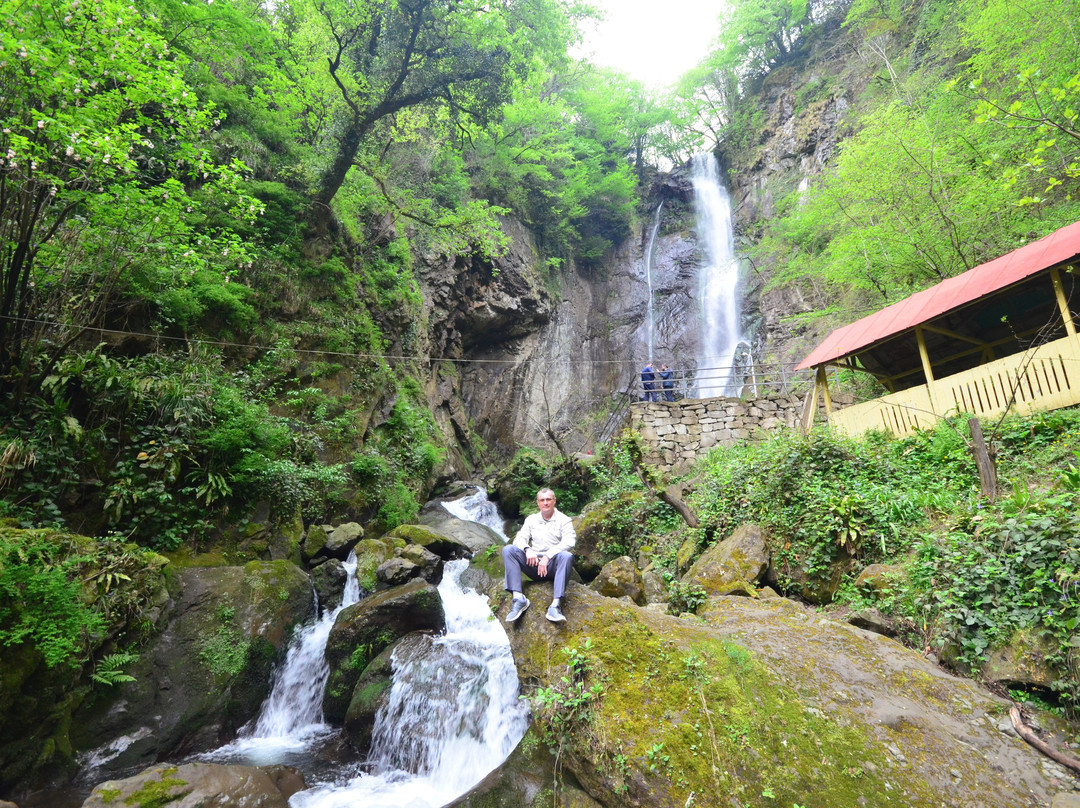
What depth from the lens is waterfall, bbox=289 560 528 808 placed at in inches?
192

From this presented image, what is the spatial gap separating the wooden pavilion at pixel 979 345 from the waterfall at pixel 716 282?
25.3 ft

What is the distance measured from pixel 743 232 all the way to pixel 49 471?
84.0ft

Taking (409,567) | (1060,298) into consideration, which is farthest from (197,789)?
(1060,298)

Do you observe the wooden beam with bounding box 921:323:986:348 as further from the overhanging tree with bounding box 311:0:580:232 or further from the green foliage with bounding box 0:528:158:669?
the green foliage with bounding box 0:528:158:669

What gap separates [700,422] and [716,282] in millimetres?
11661

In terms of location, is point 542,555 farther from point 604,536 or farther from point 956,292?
point 956,292

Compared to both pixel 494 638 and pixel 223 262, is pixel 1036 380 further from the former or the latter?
pixel 223 262

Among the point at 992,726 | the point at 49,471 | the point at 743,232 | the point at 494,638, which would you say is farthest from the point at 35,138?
the point at 743,232

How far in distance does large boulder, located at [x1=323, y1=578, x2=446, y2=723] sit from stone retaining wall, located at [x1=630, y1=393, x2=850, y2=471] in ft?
26.8

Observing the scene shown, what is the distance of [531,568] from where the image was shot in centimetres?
470

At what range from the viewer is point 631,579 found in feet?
20.1

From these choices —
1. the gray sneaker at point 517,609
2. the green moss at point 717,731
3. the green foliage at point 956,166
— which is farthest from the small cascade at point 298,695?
the green foliage at point 956,166

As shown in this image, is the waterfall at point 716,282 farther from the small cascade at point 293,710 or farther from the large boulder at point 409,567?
the small cascade at point 293,710

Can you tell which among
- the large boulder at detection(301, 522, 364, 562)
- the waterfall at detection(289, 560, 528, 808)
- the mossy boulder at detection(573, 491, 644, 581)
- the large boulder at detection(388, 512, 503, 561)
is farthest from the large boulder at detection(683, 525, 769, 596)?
the large boulder at detection(301, 522, 364, 562)
